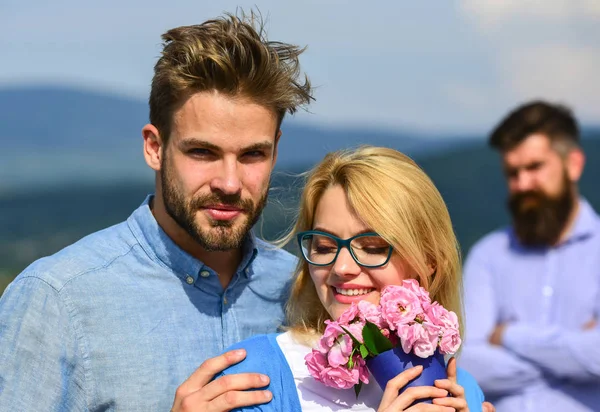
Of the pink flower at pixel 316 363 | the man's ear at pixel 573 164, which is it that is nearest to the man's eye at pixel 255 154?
the pink flower at pixel 316 363

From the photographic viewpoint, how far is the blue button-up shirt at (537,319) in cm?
461

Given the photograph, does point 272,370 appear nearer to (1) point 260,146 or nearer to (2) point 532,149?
(1) point 260,146

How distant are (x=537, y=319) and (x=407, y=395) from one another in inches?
115

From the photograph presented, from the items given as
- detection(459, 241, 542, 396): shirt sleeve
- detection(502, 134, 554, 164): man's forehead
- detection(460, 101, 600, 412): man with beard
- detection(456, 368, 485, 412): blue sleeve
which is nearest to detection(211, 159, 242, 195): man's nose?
detection(456, 368, 485, 412): blue sleeve

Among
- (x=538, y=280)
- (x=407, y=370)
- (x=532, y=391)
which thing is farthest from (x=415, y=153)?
(x=407, y=370)

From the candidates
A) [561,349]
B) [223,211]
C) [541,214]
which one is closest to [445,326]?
[223,211]

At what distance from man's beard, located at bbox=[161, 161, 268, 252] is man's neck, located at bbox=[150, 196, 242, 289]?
5 cm

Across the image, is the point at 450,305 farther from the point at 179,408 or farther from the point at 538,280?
the point at 538,280

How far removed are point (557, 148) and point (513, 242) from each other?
73 centimetres

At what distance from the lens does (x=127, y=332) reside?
2695 millimetres

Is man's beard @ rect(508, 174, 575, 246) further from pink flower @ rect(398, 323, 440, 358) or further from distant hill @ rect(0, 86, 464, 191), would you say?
pink flower @ rect(398, 323, 440, 358)

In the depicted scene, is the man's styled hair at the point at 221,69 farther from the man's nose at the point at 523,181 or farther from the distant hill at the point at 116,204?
the distant hill at the point at 116,204

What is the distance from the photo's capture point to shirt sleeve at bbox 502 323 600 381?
4.51 metres

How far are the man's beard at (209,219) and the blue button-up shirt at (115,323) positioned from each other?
0.13m
